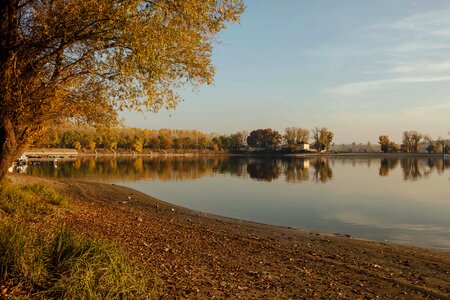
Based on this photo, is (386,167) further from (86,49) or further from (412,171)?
(86,49)

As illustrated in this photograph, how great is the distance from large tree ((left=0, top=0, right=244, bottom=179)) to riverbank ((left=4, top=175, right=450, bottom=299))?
391 centimetres

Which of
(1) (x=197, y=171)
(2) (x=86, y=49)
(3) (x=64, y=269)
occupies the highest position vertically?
(2) (x=86, y=49)

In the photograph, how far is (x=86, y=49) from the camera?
10867 mm

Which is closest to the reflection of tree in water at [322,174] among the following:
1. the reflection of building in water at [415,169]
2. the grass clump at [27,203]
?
the reflection of building in water at [415,169]

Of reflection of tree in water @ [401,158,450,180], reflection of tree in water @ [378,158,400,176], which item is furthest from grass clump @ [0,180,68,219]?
reflection of tree in water @ [378,158,400,176]

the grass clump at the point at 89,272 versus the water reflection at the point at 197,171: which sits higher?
the grass clump at the point at 89,272

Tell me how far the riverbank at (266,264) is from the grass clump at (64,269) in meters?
1.03

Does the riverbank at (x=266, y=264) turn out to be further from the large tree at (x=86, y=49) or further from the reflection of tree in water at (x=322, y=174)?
the reflection of tree in water at (x=322, y=174)

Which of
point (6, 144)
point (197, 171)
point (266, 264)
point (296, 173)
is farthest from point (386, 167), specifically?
Result: point (6, 144)

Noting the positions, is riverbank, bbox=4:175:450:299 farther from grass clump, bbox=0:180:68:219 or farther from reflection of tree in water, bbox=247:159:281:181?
reflection of tree in water, bbox=247:159:281:181

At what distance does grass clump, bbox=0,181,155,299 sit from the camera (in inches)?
237

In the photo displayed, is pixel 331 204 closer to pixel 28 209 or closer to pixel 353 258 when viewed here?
pixel 353 258

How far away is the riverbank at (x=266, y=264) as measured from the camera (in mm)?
8594

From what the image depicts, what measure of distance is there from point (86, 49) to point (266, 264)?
8356mm
